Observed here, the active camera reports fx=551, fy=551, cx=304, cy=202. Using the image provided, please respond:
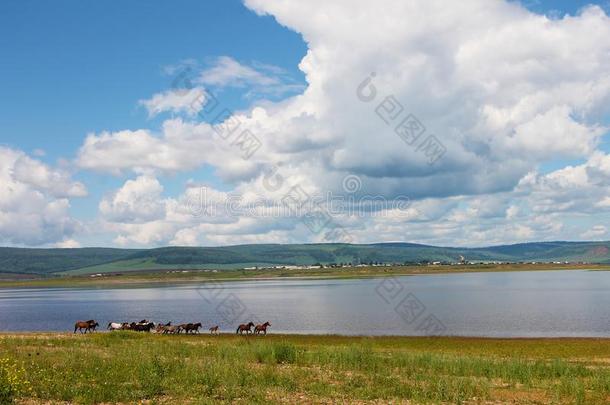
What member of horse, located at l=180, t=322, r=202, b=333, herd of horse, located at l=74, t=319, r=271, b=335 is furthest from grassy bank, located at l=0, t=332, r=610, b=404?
horse, located at l=180, t=322, r=202, b=333

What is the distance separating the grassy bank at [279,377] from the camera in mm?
19734

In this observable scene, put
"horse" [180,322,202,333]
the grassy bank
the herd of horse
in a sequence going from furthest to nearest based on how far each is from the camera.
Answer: "horse" [180,322,202,333], the herd of horse, the grassy bank

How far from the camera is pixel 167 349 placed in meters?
32.9

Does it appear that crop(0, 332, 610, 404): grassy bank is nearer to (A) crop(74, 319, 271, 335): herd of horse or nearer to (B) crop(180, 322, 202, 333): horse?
(A) crop(74, 319, 271, 335): herd of horse

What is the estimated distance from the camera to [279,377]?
2309 cm

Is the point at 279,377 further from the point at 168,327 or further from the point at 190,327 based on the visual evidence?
the point at 168,327

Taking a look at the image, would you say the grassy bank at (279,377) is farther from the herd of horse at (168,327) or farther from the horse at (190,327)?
the horse at (190,327)

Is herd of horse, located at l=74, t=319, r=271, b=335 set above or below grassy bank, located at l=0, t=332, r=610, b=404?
below

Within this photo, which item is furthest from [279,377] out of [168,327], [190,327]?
[168,327]

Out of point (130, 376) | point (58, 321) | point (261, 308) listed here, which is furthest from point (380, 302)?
point (130, 376)

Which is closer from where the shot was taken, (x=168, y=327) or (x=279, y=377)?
(x=279, y=377)

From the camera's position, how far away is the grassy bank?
19734 mm

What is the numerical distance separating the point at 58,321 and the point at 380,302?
57522mm

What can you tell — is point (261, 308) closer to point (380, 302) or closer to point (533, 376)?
point (380, 302)
